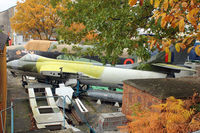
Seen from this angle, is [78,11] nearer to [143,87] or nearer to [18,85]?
[143,87]

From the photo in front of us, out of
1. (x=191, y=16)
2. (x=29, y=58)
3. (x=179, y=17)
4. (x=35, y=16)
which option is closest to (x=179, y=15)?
(x=179, y=17)

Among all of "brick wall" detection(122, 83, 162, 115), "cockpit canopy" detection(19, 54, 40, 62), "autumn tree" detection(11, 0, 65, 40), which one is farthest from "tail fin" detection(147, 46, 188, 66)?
"autumn tree" detection(11, 0, 65, 40)

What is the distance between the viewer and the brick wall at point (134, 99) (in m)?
5.00

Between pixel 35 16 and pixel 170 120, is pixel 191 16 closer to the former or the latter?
pixel 170 120

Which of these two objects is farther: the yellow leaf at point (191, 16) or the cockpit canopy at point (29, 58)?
the cockpit canopy at point (29, 58)

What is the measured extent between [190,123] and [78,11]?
777 cm

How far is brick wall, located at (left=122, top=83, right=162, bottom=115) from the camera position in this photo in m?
5.00

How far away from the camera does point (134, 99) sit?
563 cm

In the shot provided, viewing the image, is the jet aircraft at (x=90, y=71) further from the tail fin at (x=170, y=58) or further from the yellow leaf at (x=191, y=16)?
the yellow leaf at (x=191, y=16)

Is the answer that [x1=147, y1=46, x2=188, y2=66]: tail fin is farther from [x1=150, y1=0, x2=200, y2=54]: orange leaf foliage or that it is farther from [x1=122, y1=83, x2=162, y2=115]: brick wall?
[x1=150, y1=0, x2=200, y2=54]: orange leaf foliage

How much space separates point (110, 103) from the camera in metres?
12.3

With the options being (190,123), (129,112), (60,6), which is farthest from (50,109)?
(60,6)

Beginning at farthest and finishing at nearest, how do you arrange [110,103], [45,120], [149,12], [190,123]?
[110,103] < [149,12] < [45,120] < [190,123]

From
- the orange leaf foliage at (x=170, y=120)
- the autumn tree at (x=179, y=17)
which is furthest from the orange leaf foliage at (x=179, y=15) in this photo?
the orange leaf foliage at (x=170, y=120)
